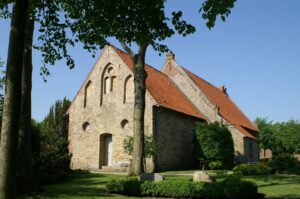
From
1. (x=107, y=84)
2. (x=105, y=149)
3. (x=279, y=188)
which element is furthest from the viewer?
(x=107, y=84)

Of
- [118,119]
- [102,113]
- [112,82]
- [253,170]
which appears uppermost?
[112,82]

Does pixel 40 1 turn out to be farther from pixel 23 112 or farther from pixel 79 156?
pixel 79 156

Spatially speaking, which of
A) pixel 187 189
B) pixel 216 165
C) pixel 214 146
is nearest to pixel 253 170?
pixel 216 165

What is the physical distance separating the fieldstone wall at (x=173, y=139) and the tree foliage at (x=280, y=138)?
2973cm

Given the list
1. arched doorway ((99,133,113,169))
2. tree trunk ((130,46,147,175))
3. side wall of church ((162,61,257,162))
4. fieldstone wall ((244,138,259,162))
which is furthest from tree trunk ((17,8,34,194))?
A: fieldstone wall ((244,138,259,162))

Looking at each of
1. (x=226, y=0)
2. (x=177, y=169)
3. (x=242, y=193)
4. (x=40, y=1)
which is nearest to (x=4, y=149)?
(x=40, y=1)

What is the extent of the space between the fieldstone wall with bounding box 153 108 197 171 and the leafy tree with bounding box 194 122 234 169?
135 cm

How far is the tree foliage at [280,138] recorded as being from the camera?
185 feet

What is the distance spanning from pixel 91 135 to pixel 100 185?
12035 mm

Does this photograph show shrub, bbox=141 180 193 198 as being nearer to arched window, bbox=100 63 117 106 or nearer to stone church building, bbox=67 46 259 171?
stone church building, bbox=67 46 259 171

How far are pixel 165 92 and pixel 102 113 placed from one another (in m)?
5.45

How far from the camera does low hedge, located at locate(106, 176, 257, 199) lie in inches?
492

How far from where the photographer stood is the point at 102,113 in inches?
1107

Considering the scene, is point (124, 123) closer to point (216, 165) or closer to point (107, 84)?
point (107, 84)
